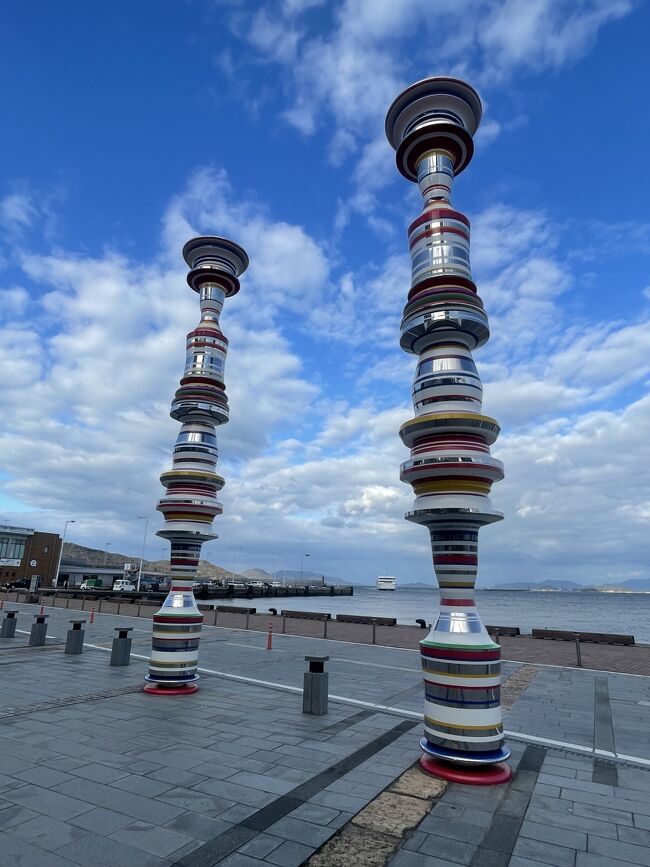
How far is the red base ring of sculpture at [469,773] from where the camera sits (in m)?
6.53

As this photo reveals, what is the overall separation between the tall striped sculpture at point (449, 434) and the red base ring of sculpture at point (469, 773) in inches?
0.6

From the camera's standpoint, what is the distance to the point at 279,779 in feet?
21.1

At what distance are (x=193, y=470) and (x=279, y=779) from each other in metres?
7.05

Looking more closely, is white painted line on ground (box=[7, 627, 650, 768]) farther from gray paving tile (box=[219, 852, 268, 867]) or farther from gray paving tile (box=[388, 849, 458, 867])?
gray paving tile (box=[219, 852, 268, 867])

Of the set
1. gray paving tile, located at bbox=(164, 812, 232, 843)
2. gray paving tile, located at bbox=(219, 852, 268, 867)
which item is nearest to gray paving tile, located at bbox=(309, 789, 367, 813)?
gray paving tile, located at bbox=(164, 812, 232, 843)

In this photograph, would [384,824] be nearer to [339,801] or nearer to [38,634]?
[339,801]

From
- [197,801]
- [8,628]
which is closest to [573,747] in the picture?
[197,801]

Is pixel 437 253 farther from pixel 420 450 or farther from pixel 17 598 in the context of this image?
pixel 17 598

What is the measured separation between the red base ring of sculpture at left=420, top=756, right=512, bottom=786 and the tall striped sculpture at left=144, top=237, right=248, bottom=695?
5.93 meters

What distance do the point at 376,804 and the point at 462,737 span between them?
59.8 inches

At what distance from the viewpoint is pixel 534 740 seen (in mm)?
8461

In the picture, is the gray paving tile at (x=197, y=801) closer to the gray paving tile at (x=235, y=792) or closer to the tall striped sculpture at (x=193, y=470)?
the gray paving tile at (x=235, y=792)

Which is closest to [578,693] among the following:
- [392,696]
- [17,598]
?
[392,696]

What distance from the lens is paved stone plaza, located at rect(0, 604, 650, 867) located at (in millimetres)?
4871
